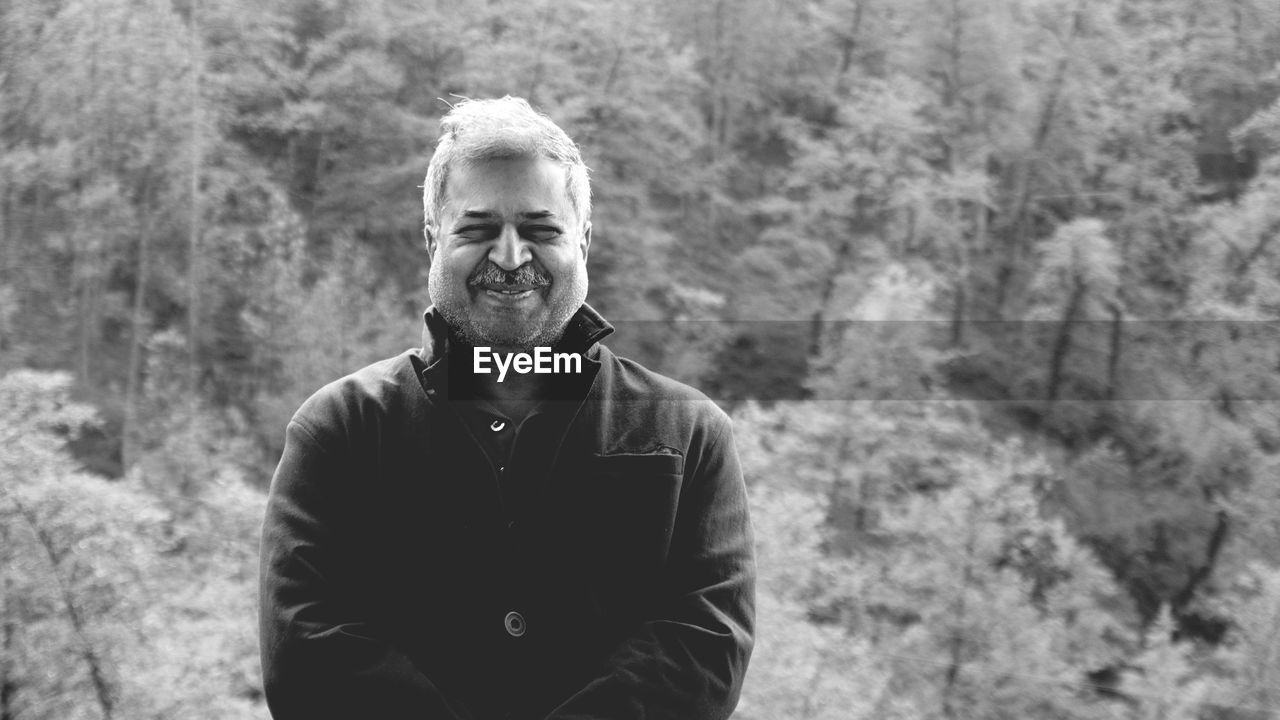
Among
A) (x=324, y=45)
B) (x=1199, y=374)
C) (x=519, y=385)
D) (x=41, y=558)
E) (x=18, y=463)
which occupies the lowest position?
(x=41, y=558)

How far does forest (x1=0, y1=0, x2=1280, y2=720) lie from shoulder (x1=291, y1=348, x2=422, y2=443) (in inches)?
376

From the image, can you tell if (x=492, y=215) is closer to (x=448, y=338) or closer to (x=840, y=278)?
(x=448, y=338)

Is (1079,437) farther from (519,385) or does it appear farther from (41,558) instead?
(519,385)

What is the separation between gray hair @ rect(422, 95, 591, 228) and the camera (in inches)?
42.4

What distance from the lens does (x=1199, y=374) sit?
13453mm

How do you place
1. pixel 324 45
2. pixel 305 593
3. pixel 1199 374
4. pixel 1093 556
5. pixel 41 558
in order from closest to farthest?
pixel 305 593 → pixel 41 558 → pixel 1199 374 → pixel 1093 556 → pixel 324 45

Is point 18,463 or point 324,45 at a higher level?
point 324,45

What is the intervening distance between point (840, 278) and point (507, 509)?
14.8m

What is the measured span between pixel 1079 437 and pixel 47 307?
13.1 metres

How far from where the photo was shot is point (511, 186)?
108 cm

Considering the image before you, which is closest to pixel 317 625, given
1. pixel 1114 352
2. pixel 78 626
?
pixel 78 626

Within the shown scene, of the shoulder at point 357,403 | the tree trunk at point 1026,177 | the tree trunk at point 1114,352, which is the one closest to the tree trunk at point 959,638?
the tree trunk at point 1114,352

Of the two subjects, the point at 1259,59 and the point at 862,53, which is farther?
the point at 862,53

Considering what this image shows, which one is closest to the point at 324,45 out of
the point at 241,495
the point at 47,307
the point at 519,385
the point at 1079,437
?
the point at 47,307
